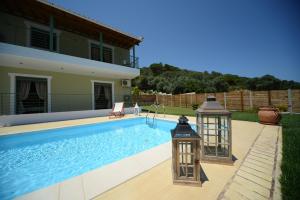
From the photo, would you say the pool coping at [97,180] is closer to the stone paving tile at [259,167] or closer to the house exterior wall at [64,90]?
the stone paving tile at [259,167]

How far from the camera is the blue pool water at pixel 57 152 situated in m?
3.33

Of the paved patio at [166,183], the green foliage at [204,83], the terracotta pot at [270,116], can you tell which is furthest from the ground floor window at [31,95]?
the green foliage at [204,83]

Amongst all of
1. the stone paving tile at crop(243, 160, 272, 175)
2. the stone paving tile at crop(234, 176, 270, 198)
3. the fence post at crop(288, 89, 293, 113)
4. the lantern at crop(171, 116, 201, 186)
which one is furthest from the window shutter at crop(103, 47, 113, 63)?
the fence post at crop(288, 89, 293, 113)

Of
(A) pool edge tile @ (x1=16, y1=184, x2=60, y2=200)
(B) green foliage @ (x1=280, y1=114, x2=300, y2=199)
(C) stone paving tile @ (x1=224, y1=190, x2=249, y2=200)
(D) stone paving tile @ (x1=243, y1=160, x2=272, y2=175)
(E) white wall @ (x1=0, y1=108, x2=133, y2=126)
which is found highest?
(E) white wall @ (x1=0, y1=108, x2=133, y2=126)

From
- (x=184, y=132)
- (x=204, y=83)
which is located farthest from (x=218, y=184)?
(x=204, y=83)

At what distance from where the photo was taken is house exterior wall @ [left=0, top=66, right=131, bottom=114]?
29.0 ft

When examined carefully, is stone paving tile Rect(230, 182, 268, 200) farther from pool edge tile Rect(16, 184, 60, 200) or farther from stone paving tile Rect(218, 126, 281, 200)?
pool edge tile Rect(16, 184, 60, 200)

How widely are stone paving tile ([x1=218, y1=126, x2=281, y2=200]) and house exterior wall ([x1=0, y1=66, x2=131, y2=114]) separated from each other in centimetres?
1136

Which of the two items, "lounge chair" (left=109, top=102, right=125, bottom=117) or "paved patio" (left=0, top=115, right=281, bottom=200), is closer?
"paved patio" (left=0, top=115, right=281, bottom=200)

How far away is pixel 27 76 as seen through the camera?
9625 mm

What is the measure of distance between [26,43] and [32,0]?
2.97 metres

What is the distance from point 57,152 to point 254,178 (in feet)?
18.1

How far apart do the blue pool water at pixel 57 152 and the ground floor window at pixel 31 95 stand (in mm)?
4581

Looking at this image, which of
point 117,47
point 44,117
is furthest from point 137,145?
point 117,47
